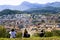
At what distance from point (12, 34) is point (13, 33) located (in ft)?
0.54

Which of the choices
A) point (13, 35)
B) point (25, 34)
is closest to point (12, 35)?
point (13, 35)

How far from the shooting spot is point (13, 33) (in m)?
14.3

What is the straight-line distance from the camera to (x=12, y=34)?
1419cm

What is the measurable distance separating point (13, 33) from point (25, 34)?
0.84 meters

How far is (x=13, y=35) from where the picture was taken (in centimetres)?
1419

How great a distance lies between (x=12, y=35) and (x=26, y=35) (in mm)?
1075

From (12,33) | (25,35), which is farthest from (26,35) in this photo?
(12,33)

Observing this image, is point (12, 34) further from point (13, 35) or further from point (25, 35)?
point (25, 35)

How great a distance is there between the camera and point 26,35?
14.8m

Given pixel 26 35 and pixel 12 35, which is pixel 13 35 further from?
pixel 26 35

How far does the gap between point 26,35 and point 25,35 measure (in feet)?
0.20

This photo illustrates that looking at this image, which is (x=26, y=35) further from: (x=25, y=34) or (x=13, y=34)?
(x=13, y=34)

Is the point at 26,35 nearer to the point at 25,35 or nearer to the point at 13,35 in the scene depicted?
the point at 25,35

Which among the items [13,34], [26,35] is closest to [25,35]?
[26,35]
